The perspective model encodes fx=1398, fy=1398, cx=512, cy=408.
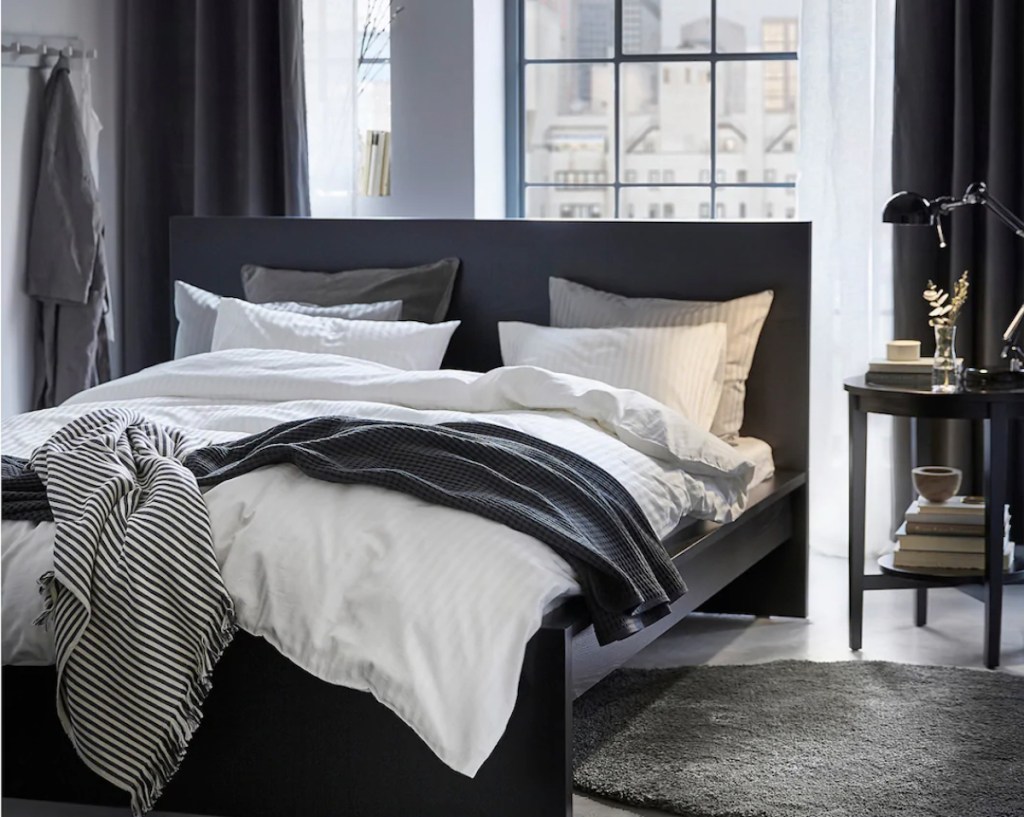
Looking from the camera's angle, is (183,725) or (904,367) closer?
(183,725)

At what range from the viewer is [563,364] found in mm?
3586

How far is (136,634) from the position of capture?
1.96m

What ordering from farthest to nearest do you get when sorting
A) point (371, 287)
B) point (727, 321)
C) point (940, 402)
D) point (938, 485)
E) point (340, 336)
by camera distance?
1. point (371, 287)
2. point (340, 336)
3. point (727, 321)
4. point (938, 485)
5. point (940, 402)

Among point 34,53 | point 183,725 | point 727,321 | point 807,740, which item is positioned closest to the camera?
point 183,725

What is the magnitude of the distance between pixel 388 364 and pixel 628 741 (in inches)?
57.7

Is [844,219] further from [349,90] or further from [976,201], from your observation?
[349,90]

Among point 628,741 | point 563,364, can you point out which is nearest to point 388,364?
point 563,364

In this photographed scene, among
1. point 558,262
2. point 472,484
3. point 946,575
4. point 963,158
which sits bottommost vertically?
point 946,575

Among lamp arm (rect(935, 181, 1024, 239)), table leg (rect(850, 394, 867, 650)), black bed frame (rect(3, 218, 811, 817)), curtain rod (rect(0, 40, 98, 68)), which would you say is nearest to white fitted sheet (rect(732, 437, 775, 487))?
black bed frame (rect(3, 218, 811, 817))

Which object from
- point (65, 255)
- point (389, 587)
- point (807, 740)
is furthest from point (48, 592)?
point (65, 255)

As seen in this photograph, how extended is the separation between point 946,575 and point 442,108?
86.2 inches

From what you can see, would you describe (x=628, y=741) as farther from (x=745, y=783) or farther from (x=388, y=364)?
(x=388, y=364)

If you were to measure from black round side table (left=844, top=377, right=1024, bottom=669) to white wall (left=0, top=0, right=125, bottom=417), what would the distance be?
247 centimetres

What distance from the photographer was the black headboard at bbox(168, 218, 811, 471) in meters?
3.69
